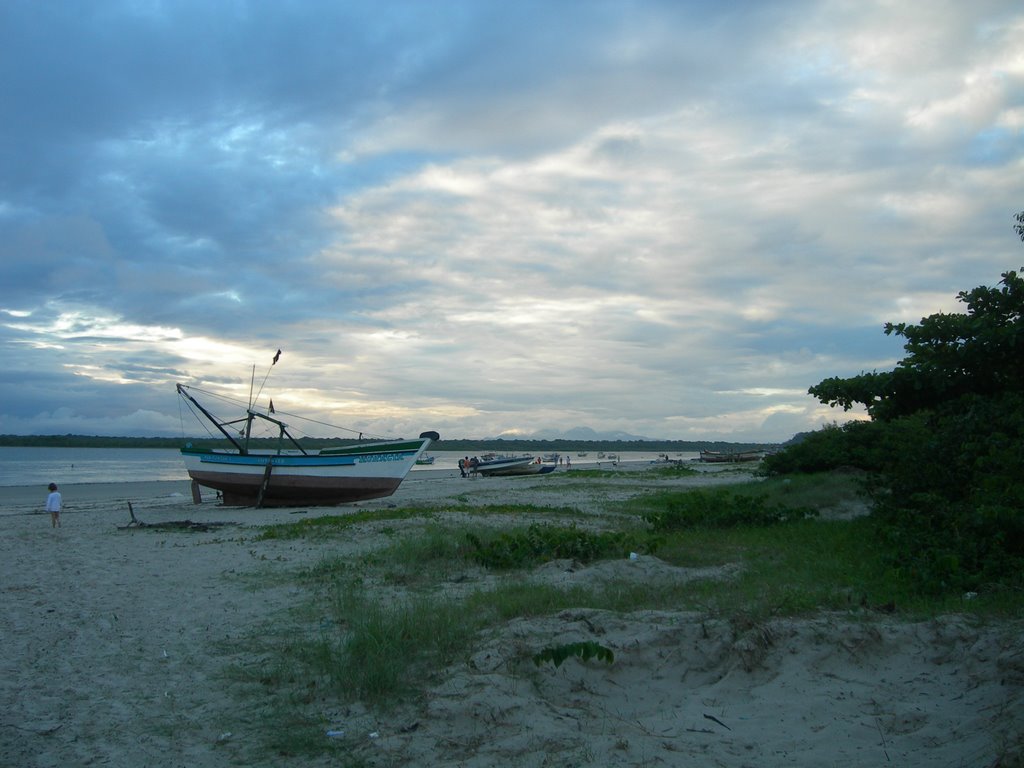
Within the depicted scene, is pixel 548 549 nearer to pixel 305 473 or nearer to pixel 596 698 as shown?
pixel 596 698

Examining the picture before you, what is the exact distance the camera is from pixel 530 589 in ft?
29.0

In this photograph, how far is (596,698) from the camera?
587 centimetres

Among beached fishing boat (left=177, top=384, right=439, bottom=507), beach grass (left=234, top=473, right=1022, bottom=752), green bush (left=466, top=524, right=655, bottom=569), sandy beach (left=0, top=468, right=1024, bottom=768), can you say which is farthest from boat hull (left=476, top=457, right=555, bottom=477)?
sandy beach (left=0, top=468, right=1024, bottom=768)

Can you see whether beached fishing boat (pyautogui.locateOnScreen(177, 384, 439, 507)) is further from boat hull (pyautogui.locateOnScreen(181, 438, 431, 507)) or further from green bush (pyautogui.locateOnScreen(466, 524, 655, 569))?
green bush (pyautogui.locateOnScreen(466, 524, 655, 569))

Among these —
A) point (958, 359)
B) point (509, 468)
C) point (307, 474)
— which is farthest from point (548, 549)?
point (509, 468)

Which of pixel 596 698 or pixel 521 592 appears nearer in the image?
pixel 596 698

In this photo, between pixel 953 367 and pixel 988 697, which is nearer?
pixel 988 697

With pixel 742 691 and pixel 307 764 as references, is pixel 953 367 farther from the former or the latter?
pixel 307 764

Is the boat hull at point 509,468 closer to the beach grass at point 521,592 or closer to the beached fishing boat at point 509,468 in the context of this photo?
the beached fishing boat at point 509,468

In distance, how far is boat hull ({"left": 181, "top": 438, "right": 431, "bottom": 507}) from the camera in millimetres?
26625

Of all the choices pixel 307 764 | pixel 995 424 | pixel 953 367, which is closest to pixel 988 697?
pixel 307 764

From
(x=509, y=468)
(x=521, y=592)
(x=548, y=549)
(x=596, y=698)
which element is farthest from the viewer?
(x=509, y=468)

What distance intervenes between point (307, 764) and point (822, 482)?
19.2 m

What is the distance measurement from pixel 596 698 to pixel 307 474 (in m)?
22.0
